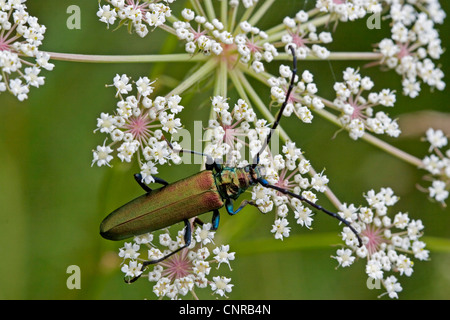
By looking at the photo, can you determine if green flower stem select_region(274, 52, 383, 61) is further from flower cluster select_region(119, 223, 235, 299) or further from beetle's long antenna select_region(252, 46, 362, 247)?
flower cluster select_region(119, 223, 235, 299)

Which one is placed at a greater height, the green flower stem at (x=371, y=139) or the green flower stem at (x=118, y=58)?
the green flower stem at (x=118, y=58)

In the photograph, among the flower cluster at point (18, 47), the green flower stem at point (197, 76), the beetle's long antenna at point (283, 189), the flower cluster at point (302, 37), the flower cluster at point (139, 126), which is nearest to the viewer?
the flower cluster at point (18, 47)

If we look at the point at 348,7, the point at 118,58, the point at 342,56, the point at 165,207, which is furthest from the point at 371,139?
the point at 118,58

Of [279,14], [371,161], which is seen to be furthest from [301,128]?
[279,14]

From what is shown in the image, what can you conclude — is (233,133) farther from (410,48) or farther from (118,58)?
(410,48)

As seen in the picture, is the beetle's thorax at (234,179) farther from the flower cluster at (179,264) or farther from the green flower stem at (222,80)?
the green flower stem at (222,80)

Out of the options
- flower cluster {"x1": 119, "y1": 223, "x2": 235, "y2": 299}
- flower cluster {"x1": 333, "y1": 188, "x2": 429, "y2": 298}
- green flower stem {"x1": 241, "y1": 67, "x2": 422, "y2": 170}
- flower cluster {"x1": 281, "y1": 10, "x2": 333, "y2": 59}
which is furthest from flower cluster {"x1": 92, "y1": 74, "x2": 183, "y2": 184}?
flower cluster {"x1": 333, "y1": 188, "x2": 429, "y2": 298}

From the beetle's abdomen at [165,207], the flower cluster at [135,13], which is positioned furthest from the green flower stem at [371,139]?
the flower cluster at [135,13]
